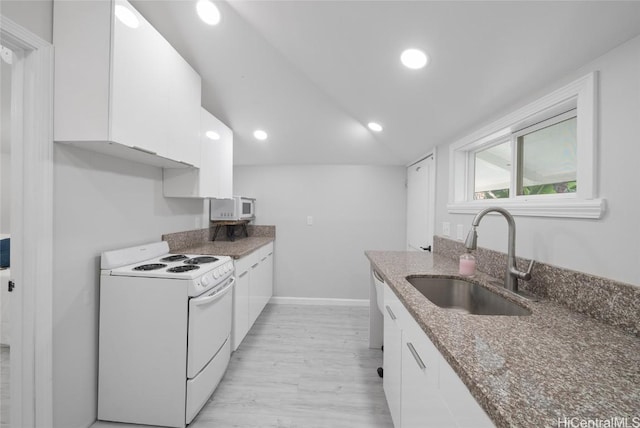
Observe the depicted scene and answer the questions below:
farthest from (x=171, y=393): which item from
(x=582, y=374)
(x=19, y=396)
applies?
(x=582, y=374)

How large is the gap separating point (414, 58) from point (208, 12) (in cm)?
134

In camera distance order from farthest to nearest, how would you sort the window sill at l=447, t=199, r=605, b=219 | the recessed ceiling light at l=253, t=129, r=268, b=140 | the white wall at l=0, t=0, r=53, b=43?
the recessed ceiling light at l=253, t=129, r=268, b=140, the white wall at l=0, t=0, r=53, b=43, the window sill at l=447, t=199, r=605, b=219

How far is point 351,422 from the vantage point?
1542 mm

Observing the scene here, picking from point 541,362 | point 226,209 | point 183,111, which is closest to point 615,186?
point 541,362

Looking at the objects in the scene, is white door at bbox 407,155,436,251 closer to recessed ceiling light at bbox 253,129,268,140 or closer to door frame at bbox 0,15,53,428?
recessed ceiling light at bbox 253,129,268,140

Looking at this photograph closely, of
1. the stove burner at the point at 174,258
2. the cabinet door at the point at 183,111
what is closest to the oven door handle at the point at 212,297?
the stove burner at the point at 174,258

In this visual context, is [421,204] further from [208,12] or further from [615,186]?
[208,12]

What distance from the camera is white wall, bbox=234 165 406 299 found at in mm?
3404

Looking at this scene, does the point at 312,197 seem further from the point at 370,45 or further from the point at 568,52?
the point at 568,52

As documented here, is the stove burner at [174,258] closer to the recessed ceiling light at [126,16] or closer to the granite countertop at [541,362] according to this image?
the recessed ceiling light at [126,16]

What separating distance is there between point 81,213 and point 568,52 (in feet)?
7.84

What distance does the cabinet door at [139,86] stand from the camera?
1272mm

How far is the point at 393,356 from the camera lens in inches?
54.6

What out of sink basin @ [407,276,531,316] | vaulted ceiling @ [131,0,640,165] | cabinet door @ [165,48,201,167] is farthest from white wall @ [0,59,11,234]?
sink basin @ [407,276,531,316]
